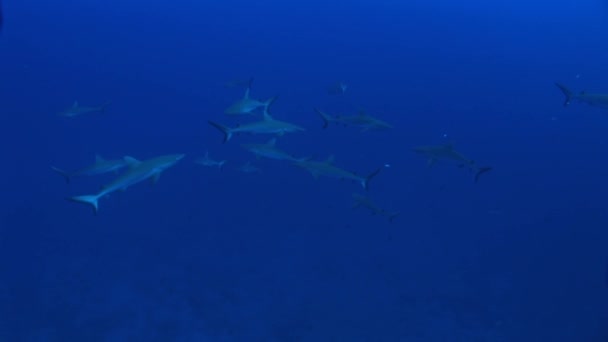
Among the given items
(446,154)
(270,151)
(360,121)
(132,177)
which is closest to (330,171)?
(270,151)

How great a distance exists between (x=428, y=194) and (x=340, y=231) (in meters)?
3.09

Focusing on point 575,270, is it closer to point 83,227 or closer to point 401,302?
point 401,302

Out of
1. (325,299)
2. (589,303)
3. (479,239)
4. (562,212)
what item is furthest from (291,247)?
(562,212)

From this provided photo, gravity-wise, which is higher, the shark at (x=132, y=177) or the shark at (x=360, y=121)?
the shark at (x=132, y=177)

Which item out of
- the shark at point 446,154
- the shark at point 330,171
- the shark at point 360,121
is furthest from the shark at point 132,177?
the shark at point 446,154

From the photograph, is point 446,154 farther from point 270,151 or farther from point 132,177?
point 132,177

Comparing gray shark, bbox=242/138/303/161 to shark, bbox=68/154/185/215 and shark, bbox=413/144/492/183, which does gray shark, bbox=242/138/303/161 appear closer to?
shark, bbox=413/144/492/183

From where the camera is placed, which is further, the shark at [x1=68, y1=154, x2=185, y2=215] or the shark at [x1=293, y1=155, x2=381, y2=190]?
the shark at [x1=293, y1=155, x2=381, y2=190]

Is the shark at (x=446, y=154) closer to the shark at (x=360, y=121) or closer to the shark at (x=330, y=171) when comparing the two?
A: the shark at (x=360, y=121)

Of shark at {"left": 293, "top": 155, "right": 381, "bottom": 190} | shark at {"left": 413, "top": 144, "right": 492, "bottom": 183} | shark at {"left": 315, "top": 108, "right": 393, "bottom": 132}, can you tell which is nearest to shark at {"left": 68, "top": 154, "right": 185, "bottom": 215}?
shark at {"left": 293, "top": 155, "right": 381, "bottom": 190}

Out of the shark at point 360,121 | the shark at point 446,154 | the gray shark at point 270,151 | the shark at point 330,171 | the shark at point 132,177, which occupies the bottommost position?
the gray shark at point 270,151

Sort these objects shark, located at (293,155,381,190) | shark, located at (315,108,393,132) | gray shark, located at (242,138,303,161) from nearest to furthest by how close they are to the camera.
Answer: shark, located at (293,155,381,190) → gray shark, located at (242,138,303,161) → shark, located at (315,108,393,132)

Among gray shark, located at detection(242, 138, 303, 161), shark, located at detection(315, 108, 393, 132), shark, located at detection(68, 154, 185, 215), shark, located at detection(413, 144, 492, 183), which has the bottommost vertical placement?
gray shark, located at detection(242, 138, 303, 161)

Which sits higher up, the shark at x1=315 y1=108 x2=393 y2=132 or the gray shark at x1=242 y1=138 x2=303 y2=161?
the shark at x1=315 y1=108 x2=393 y2=132
